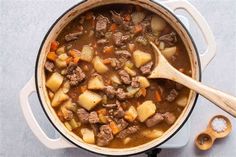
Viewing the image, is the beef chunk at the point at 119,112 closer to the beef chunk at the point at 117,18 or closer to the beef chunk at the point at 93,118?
the beef chunk at the point at 93,118

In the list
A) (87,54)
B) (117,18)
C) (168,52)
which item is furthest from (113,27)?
(168,52)

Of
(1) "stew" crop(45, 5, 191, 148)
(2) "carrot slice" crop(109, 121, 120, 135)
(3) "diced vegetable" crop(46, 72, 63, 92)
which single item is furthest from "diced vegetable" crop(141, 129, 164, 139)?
(3) "diced vegetable" crop(46, 72, 63, 92)

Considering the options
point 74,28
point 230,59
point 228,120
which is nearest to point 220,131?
point 228,120

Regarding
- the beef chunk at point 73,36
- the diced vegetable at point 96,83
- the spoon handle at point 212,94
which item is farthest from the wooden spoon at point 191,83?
the beef chunk at point 73,36

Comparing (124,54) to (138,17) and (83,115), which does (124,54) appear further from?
(83,115)

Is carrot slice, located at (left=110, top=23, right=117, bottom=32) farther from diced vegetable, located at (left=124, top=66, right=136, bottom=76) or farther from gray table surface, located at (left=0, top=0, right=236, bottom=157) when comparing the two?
gray table surface, located at (left=0, top=0, right=236, bottom=157)
